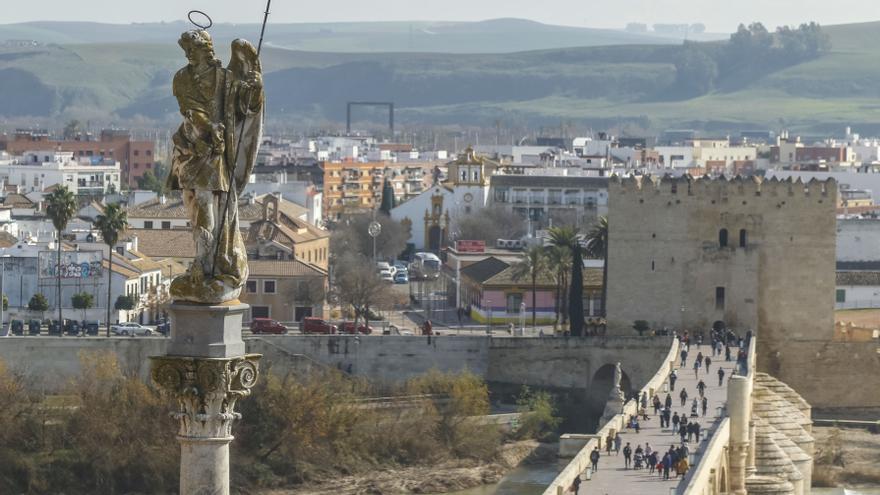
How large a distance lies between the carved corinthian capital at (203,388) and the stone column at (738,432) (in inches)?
1464

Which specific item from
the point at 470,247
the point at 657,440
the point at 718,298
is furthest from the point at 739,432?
the point at 470,247

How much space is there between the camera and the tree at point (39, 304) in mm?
71750

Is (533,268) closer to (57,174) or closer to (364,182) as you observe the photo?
(57,174)

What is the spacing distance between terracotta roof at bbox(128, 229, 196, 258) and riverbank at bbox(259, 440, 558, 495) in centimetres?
Answer: 2127

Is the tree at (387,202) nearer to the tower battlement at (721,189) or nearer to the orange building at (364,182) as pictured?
the orange building at (364,182)

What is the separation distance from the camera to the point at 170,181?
470 inches

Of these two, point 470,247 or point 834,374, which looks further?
point 470,247

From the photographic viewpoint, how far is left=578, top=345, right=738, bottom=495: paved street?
39.2 m

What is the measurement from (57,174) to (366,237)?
29.1 meters

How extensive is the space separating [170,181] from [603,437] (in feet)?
109

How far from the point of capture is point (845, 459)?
61.7 meters

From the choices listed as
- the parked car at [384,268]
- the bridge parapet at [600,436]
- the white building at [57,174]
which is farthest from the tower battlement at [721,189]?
the white building at [57,174]

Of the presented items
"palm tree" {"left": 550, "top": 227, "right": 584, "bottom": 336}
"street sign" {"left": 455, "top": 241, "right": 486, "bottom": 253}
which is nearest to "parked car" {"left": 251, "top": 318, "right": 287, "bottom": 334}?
"palm tree" {"left": 550, "top": 227, "right": 584, "bottom": 336}

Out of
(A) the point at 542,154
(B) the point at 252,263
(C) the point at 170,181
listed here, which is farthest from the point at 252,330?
(A) the point at 542,154
